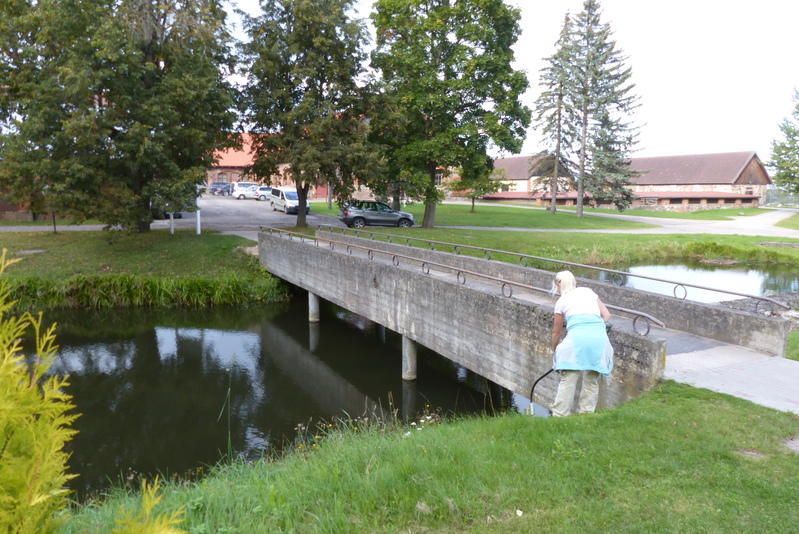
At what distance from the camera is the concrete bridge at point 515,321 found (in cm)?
760

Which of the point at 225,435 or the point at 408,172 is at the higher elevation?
the point at 408,172

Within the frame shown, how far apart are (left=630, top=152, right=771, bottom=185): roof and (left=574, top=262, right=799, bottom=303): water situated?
1654 inches

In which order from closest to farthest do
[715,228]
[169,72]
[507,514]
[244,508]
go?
[507,514] → [244,508] → [169,72] → [715,228]

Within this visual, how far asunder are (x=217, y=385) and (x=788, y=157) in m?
61.9

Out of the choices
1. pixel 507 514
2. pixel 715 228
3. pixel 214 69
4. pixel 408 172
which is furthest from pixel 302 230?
pixel 715 228

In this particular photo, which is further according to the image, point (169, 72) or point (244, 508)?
point (169, 72)

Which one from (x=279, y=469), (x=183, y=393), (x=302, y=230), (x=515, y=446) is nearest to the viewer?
(x=515, y=446)

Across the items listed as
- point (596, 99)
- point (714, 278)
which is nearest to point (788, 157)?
point (596, 99)

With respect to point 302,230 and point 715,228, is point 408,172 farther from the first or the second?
point 715,228

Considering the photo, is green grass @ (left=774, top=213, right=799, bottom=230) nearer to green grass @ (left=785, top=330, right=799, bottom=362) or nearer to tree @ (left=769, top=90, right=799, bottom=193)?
tree @ (left=769, top=90, right=799, bottom=193)

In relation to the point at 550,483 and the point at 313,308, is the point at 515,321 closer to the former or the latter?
the point at 550,483

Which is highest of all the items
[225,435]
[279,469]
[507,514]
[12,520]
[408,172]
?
[408,172]

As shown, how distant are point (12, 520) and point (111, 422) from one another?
10.0 meters

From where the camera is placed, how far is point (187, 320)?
2000 centimetres
